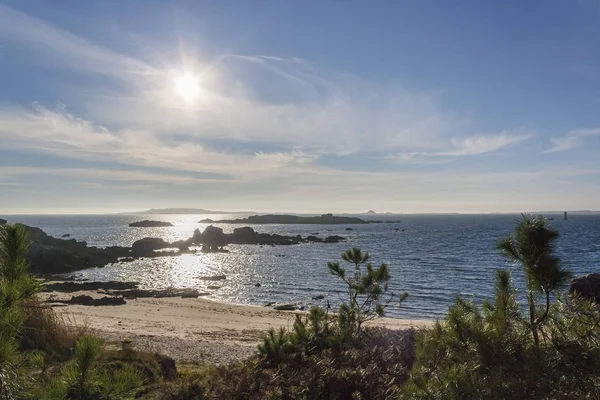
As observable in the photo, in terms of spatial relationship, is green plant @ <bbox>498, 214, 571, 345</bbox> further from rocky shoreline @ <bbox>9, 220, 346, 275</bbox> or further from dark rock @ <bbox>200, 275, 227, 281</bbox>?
dark rock @ <bbox>200, 275, 227, 281</bbox>

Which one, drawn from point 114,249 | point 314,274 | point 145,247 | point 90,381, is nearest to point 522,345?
point 90,381

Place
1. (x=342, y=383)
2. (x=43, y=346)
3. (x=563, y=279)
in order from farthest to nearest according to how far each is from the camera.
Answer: (x=43, y=346) → (x=342, y=383) → (x=563, y=279)

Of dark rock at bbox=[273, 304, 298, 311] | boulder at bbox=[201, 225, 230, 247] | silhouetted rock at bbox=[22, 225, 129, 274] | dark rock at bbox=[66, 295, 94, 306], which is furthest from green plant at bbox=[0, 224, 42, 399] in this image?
boulder at bbox=[201, 225, 230, 247]

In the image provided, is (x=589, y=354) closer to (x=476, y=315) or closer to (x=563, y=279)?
(x=563, y=279)

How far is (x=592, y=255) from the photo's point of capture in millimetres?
58562

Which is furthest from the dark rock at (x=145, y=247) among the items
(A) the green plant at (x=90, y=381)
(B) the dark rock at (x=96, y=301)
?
(A) the green plant at (x=90, y=381)

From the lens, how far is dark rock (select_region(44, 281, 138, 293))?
38.1m

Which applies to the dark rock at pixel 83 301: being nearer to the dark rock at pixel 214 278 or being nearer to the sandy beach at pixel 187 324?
the sandy beach at pixel 187 324

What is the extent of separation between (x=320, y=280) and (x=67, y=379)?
1606 inches

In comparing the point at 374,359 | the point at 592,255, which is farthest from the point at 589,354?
the point at 592,255

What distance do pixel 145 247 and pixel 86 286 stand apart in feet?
114

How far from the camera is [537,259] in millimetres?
3680

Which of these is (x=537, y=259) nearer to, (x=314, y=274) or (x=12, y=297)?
(x=12, y=297)

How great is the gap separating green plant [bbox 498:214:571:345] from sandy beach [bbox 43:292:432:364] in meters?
9.96
